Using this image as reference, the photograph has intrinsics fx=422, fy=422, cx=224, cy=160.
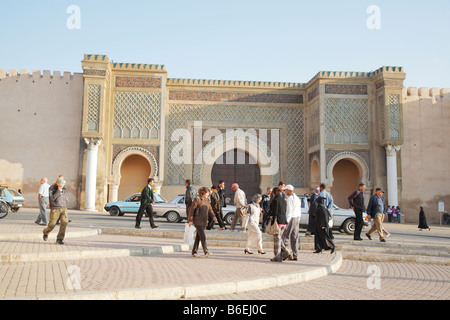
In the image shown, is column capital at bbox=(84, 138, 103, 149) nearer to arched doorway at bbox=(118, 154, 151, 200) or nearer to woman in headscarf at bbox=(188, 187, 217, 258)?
arched doorway at bbox=(118, 154, 151, 200)

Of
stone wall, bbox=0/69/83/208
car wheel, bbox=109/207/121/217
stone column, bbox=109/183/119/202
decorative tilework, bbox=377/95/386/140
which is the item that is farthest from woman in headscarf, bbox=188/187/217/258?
decorative tilework, bbox=377/95/386/140

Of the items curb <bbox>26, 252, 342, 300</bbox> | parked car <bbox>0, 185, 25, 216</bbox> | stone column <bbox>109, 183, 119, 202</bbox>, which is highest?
stone column <bbox>109, 183, 119, 202</bbox>

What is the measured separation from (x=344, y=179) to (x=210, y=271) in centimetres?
1830

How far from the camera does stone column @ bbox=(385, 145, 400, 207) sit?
20.0 m

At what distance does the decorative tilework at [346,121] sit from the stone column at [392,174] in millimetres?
1299

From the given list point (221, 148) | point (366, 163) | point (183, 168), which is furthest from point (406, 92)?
point (183, 168)

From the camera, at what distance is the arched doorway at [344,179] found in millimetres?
22572

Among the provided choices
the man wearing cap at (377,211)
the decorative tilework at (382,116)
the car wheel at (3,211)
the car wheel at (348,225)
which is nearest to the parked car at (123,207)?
the car wheel at (3,211)

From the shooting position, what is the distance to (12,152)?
2066cm

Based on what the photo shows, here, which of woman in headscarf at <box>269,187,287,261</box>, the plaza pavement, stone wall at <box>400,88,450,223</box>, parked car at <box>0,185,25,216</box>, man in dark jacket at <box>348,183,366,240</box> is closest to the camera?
the plaza pavement

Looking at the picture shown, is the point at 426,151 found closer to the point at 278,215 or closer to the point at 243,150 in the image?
the point at 243,150

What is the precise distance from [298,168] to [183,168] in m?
6.00

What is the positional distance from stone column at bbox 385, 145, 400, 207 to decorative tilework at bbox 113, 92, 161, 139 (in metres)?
11.3

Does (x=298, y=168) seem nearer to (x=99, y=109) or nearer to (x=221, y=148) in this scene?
(x=221, y=148)
